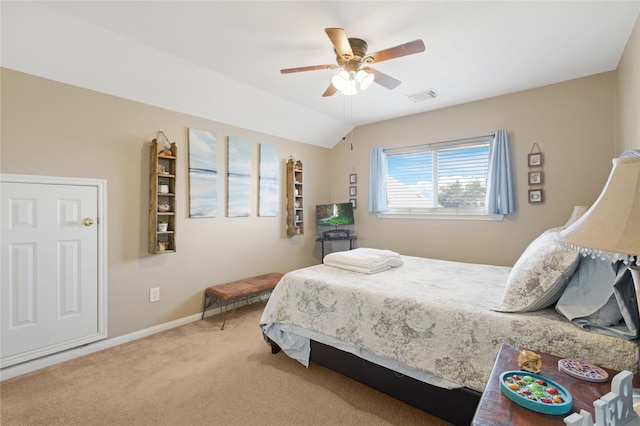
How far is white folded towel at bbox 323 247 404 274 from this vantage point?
8.54ft

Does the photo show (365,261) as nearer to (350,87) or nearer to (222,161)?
(350,87)

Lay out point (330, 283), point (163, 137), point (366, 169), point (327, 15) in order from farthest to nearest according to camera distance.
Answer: point (366, 169), point (163, 137), point (330, 283), point (327, 15)

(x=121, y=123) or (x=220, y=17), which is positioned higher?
(x=220, y=17)

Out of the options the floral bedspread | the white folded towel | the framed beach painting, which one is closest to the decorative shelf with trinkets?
the framed beach painting

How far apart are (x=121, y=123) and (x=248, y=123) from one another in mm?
1446

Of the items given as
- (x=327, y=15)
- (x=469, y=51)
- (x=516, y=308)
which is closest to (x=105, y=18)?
(x=327, y=15)

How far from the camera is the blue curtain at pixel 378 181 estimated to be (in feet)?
14.9

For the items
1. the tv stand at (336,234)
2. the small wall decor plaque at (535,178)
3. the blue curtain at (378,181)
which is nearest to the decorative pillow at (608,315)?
the small wall decor plaque at (535,178)

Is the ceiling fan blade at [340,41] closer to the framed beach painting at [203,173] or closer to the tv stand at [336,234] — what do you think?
the framed beach painting at [203,173]

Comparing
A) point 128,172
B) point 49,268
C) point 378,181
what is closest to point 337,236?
point 378,181

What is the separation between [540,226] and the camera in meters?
3.37

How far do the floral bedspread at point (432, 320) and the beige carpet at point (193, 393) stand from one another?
1.19ft

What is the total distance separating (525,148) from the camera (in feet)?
11.3

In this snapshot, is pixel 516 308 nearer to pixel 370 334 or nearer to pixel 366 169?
pixel 370 334
